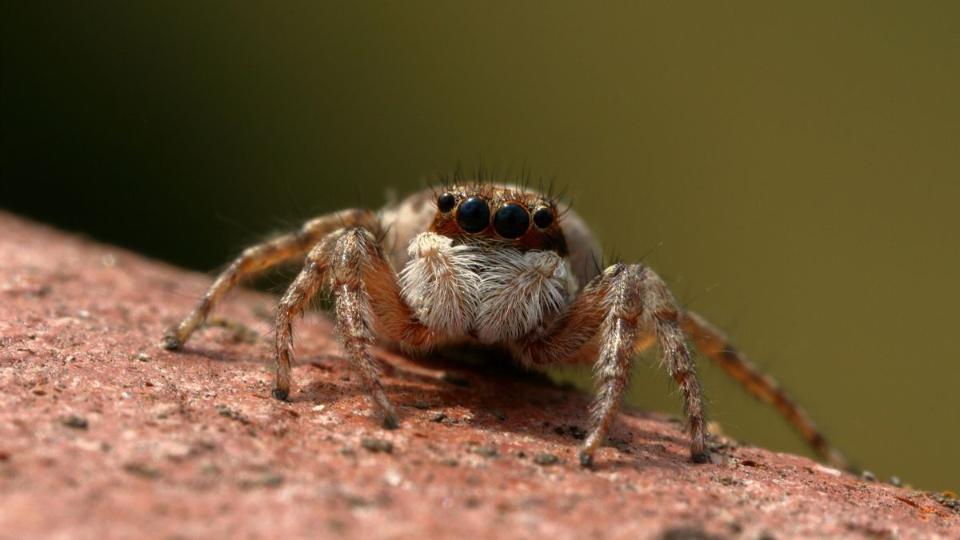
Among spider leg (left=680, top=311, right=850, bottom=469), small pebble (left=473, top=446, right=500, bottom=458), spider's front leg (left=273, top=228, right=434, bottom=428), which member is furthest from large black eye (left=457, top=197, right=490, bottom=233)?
spider leg (left=680, top=311, right=850, bottom=469)

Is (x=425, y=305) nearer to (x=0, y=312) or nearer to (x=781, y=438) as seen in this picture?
(x=0, y=312)

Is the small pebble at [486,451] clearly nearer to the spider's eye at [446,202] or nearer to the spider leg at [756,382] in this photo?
the spider's eye at [446,202]

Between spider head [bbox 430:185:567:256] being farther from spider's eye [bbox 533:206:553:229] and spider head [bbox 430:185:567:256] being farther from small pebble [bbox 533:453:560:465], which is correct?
small pebble [bbox 533:453:560:465]

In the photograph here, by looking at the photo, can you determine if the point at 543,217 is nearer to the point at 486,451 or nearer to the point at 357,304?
the point at 357,304

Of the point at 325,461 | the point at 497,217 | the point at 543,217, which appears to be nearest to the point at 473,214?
the point at 497,217

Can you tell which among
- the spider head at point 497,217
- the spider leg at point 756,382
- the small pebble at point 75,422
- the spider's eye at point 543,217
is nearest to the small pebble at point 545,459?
the spider head at point 497,217

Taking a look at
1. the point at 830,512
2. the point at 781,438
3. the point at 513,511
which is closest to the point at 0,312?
the point at 513,511
